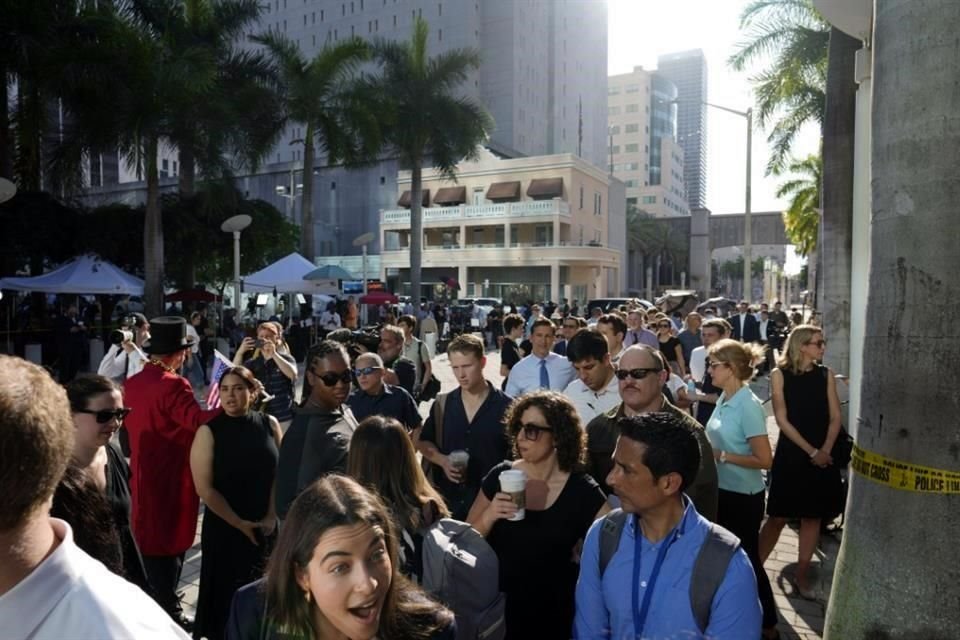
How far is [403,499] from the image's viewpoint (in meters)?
2.80

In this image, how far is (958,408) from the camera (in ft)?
8.95

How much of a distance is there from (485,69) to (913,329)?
73.8 m

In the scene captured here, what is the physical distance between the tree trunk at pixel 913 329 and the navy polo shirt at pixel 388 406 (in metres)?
3.07

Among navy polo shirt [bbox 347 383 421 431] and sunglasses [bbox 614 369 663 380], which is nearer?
sunglasses [bbox 614 369 663 380]

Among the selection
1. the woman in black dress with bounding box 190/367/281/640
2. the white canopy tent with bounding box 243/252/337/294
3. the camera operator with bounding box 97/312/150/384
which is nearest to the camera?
the woman in black dress with bounding box 190/367/281/640

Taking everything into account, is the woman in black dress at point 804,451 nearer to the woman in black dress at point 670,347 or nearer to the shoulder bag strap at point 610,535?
the shoulder bag strap at point 610,535

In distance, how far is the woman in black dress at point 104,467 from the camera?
2.35 metres

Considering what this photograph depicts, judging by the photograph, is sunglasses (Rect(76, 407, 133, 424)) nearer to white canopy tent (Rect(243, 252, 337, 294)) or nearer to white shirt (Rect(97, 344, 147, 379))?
white shirt (Rect(97, 344, 147, 379))

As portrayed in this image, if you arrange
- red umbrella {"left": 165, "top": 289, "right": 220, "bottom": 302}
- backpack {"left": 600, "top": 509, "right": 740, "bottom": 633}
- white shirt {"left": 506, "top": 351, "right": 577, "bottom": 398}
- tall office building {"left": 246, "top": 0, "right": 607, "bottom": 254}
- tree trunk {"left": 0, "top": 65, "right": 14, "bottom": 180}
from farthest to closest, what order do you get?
tall office building {"left": 246, "top": 0, "right": 607, "bottom": 254}, red umbrella {"left": 165, "top": 289, "right": 220, "bottom": 302}, tree trunk {"left": 0, "top": 65, "right": 14, "bottom": 180}, white shirt {"left": 506, "top": 351, "right": 577, "bottom": 398}, backpack {"left": 600, "top": 509, "right": 740, "bottom": 633}

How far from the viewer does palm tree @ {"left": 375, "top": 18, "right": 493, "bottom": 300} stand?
30.9 meters

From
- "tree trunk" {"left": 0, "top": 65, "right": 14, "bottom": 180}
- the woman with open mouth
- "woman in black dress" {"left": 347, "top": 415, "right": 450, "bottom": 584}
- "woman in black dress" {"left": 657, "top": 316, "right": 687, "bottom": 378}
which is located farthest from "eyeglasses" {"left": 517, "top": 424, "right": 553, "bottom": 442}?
"tree trunk" {"left": 0, "top": 65, "right": 14, "bottom": 180}

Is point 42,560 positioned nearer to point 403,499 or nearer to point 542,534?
point 403,499

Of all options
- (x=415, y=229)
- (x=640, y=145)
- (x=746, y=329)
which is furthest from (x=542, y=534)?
(x=640, y=145)

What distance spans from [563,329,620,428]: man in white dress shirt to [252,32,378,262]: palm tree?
22641mm
